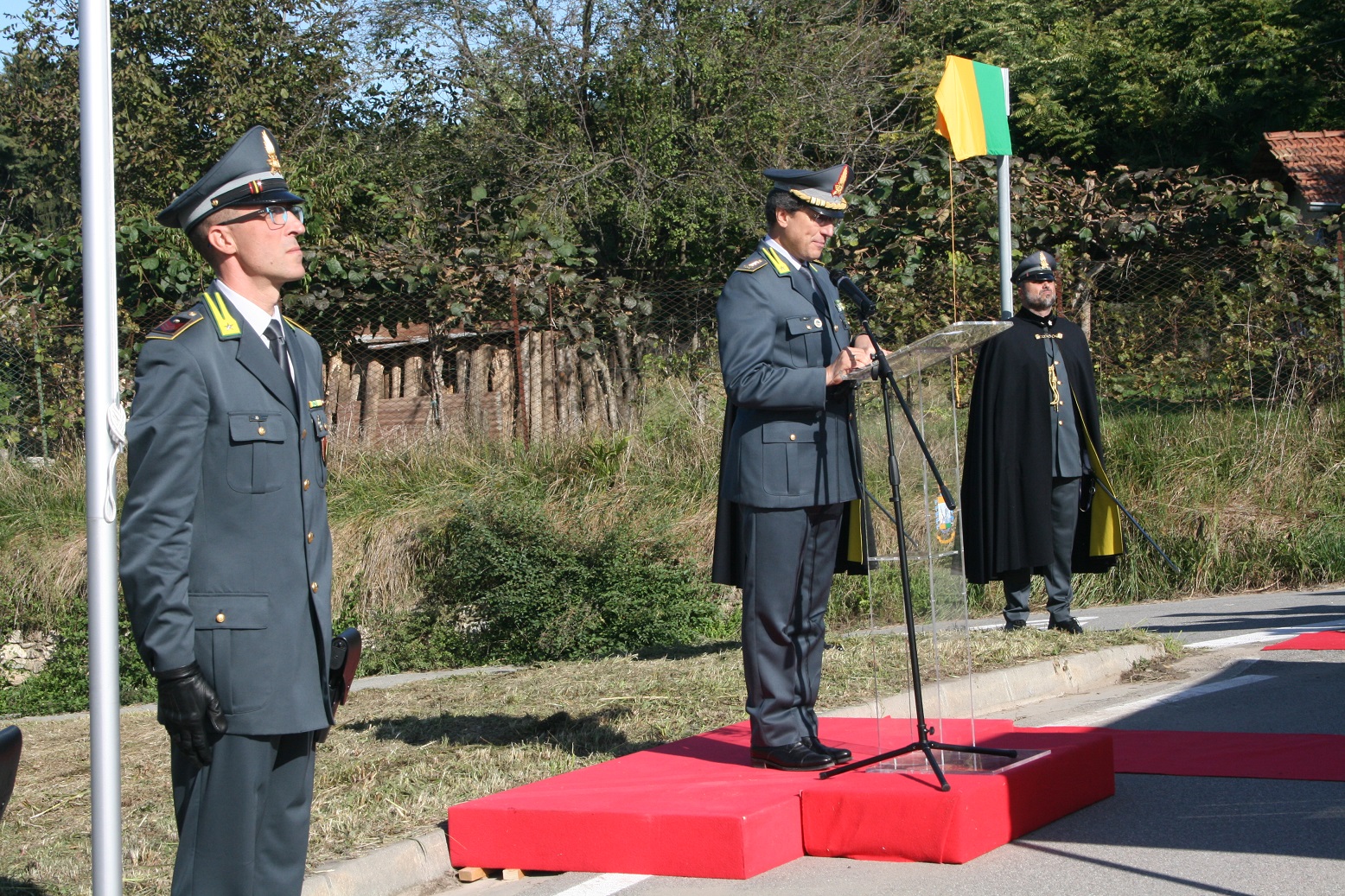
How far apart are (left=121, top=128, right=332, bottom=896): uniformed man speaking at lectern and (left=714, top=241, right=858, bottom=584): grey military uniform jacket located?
175cm

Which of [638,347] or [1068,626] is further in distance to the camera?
[638,347]

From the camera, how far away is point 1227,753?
5.61 meters

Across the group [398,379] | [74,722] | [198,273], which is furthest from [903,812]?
[198,273]

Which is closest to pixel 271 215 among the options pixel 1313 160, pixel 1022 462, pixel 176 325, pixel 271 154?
pixel 271 154

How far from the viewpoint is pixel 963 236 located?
14.6 meters

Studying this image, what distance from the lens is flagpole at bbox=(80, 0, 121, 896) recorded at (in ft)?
9.99

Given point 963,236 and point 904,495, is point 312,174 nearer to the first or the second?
point 963,236

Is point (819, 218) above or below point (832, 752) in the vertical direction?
above

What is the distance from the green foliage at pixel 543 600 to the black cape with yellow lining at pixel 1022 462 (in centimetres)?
239

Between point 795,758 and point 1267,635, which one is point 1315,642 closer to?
point 1267,635

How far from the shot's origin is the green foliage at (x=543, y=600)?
975cm

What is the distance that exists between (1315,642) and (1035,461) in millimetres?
2024

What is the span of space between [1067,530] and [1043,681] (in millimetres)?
1467

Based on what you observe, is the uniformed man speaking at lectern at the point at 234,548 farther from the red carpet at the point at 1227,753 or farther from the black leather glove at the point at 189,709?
the red carpet at the point at 1227,753
